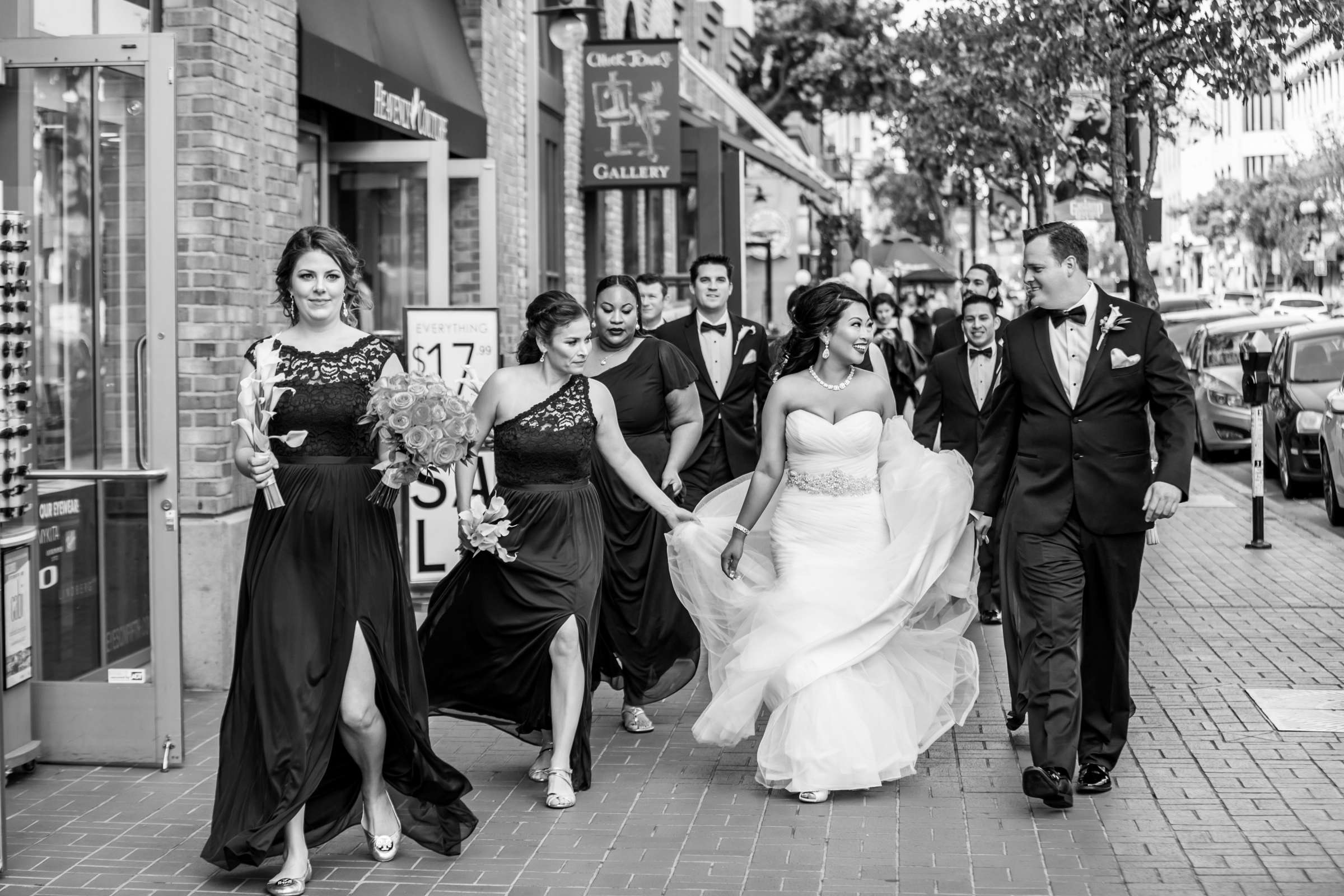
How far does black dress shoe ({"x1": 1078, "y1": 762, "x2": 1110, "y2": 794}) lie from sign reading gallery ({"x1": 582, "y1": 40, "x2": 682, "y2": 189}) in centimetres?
1221

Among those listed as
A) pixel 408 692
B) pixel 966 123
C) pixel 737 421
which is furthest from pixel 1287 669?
pixel 966 123

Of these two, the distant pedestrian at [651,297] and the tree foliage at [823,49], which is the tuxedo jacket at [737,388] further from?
the tree foliage at [823,49]

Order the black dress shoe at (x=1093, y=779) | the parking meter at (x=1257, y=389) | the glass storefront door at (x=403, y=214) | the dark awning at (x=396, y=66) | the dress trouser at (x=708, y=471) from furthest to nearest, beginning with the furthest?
the parking meter at (x=1257, y=389) → the glass storefront door at (x=403, y=214) → the dark awning at (x=396, y=66) → the dress trouser at (x=708, y=471) → the black dress shoe at (x=1093, y=779)

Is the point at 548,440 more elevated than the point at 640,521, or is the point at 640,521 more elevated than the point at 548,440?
the point at 548,440

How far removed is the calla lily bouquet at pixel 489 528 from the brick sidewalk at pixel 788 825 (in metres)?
0.98

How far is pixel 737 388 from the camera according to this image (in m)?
9.20

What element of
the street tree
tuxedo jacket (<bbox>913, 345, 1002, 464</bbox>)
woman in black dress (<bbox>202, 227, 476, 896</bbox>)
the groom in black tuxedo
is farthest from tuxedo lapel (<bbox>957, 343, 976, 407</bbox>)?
the street tree

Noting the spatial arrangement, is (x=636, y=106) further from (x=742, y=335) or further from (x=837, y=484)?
(x=837, y=484)

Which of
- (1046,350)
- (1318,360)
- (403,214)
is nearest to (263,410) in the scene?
(1046,350)

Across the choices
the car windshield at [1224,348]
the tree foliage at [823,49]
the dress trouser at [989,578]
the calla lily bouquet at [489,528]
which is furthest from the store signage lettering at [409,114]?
the tree foliage at [823,49]

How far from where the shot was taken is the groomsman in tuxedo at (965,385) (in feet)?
32.6

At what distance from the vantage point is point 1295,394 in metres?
17.2

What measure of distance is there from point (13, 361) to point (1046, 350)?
380 centimetres

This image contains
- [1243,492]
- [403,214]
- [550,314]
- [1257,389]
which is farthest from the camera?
[1243,492]
